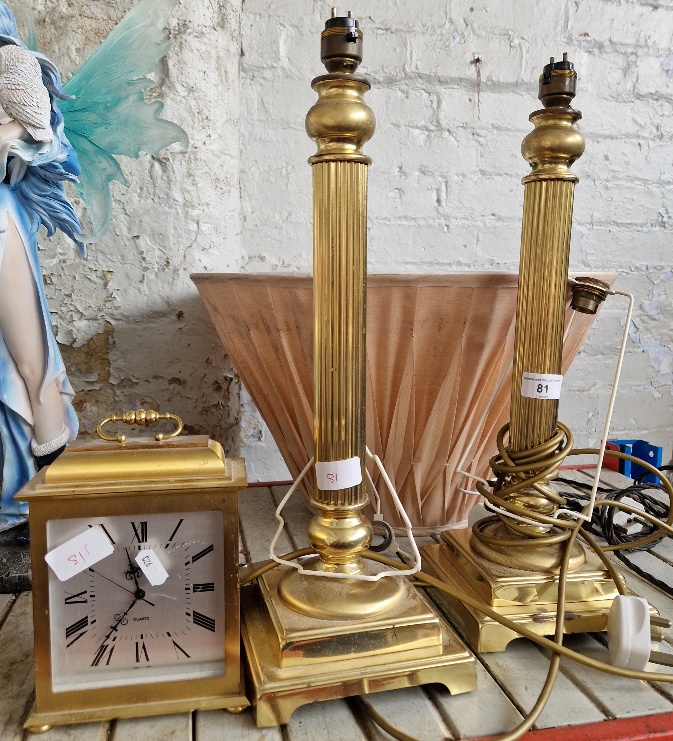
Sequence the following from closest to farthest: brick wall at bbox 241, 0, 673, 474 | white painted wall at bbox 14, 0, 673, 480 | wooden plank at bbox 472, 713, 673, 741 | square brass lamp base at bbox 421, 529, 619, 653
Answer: wooden plank at bbox 472, 713, 673, 741 → square brass lamp base at bbox 421, 529, 619, 653 → white painted wall at bbox 14, 0, 673, 480 → brick wall at bbox 241, 0, 673, 474

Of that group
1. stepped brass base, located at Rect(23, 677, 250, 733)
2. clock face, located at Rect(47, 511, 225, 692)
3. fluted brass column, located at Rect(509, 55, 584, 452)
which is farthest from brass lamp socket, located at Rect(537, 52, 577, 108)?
stepped brass base, located at Rect(23, 677, 250, 733)

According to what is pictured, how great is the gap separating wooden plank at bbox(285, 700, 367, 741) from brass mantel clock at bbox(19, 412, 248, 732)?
0.16 feet

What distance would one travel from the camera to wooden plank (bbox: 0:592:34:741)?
1.64 feet

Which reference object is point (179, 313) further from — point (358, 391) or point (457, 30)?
point (457, 30)

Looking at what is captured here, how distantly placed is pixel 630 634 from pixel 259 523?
0.52 metres

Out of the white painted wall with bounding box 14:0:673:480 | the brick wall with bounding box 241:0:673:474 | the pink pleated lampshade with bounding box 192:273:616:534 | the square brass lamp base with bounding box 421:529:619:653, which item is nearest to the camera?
the square brass lamp base with bounding box 421:529:619:653

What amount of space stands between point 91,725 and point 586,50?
1.39 m

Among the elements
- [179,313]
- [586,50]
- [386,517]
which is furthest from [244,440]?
[586,50]

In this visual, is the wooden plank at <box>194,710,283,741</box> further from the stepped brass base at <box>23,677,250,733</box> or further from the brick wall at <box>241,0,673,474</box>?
the brick wall at <box>241,0,673,474</box>

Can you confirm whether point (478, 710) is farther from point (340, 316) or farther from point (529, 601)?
point (340, 316)

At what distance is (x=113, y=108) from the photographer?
87cm

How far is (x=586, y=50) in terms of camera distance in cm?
128

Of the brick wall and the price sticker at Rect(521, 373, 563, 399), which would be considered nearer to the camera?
the price sticker at Rect(521, 373, 563, 399)

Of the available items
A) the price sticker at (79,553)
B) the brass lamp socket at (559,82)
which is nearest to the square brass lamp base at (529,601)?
the price sticker at (79,553)
